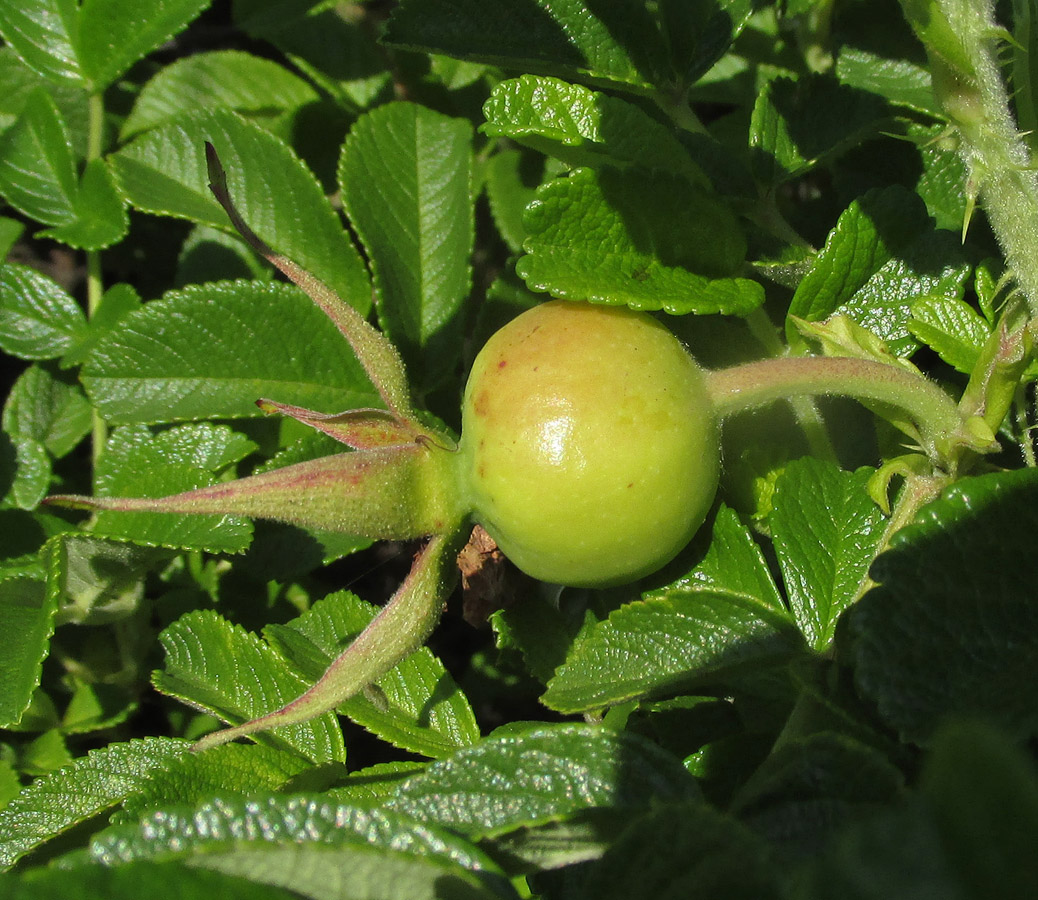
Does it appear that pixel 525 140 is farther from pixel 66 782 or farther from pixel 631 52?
pixel 66 782

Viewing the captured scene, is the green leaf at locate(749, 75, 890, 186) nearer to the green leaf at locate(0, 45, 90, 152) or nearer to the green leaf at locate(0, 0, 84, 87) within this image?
the green leaf at locate(0, 0, 84, 87)

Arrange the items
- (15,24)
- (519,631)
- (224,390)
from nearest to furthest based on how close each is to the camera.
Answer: (519,631) < (224,390) < (15,24)

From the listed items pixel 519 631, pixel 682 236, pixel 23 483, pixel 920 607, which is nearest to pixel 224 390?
pixel 23 483

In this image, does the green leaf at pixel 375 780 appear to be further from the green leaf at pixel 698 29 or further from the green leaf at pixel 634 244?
the green leaf at pixel 698 29

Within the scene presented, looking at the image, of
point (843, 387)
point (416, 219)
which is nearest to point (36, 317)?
point (416, 219)

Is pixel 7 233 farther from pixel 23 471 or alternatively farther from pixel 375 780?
pixel 375 780

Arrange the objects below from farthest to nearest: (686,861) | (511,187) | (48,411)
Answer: (48,411) → (511,187) → (686,861)
